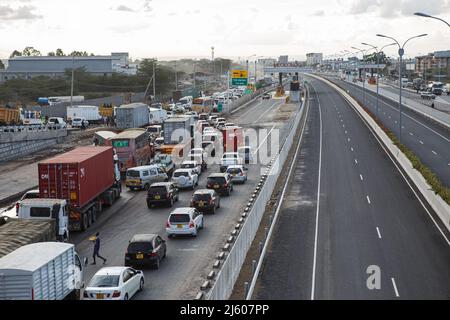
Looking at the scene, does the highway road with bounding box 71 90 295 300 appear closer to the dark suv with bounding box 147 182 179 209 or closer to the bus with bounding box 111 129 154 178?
the dark suv with bounding box 147 182 179 209

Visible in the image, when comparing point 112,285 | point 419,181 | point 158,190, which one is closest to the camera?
point 112,285

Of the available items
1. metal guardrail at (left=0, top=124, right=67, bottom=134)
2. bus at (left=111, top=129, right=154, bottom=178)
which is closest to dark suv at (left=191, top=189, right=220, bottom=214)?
bus at (left=111, top=129, right=154, bottom=178)

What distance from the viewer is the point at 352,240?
2898 cm

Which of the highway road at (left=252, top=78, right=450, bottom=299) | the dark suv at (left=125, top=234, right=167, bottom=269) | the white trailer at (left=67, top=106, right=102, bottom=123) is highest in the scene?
the white trailer at (left=67, top=106, right=102, bottom=123)

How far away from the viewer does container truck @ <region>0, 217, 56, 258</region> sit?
22.3 meters

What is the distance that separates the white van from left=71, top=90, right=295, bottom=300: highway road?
24.9 inches

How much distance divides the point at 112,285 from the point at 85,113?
67878 mm

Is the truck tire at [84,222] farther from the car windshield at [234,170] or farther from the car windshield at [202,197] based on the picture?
the car windshield at [234,170]

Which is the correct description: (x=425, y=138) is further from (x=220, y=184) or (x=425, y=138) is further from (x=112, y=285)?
(x=112, y=285)

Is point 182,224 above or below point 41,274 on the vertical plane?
below

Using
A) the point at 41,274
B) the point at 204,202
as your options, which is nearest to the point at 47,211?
the point at 204,202

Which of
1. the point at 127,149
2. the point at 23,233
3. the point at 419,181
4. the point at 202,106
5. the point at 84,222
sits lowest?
the point at 84,222

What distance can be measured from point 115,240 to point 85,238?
1.70 m
